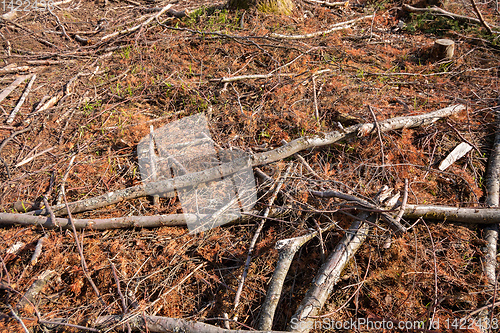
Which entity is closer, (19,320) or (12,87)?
(19,320)

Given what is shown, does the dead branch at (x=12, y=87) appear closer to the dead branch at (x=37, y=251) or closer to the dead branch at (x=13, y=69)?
the dead branch at (x=13, y=69)

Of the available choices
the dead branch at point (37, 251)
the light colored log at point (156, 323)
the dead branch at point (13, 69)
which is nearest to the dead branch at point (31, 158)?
the dead branch at point (37, 251)

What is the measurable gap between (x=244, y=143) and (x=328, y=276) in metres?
1.82

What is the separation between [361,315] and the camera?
2188 millimetres

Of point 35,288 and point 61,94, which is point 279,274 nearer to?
point 35,288

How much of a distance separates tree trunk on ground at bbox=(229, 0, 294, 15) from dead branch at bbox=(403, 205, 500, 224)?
4.80 meters

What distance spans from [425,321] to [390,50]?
454 cm

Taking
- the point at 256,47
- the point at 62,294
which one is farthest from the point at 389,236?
the point at 256,47

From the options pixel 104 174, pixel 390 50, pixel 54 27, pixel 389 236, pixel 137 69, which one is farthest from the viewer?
pixel 54 27

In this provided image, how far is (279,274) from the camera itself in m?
2.33

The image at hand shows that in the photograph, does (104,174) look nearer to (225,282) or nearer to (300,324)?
(225,282)

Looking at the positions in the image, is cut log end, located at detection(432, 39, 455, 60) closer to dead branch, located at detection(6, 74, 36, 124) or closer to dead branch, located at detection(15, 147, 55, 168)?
dead branch, located at detection(15, 147, 55, 168)

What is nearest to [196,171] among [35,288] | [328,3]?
[35,288]

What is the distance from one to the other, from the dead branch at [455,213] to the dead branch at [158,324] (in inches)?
73.1
